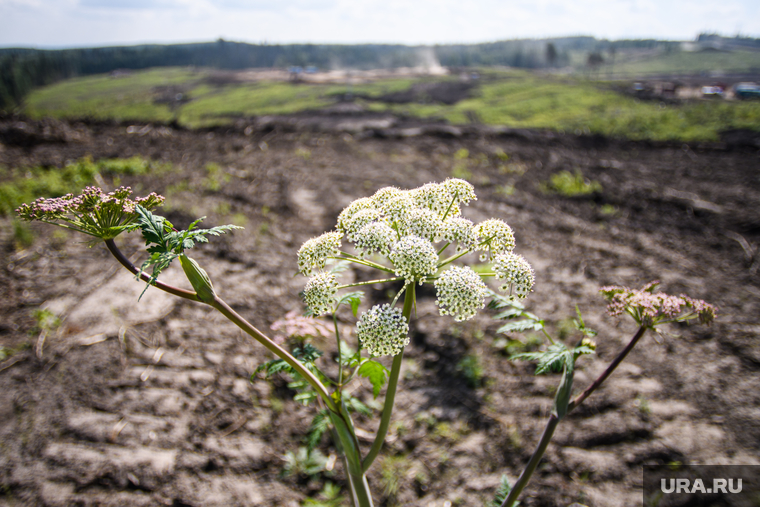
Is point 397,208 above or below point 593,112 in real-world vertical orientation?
below

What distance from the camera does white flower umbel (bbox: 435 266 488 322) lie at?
2.03m

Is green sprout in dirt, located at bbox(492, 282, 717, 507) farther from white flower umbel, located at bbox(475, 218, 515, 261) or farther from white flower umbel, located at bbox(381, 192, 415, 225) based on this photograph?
white flower umbel, located at bbox(381, 192, 415, 225)

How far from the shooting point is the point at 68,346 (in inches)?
185

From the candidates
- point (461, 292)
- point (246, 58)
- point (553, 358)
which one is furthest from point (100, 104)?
point (246, 58)

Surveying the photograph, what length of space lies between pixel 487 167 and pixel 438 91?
31216 mm

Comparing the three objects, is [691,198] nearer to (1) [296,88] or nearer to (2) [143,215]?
(2) [143,215]

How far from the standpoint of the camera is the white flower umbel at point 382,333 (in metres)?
1.95

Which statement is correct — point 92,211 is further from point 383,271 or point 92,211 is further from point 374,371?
point 374,371

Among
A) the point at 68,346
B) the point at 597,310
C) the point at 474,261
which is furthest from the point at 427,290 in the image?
the point at 68,346

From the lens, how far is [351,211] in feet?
8.34

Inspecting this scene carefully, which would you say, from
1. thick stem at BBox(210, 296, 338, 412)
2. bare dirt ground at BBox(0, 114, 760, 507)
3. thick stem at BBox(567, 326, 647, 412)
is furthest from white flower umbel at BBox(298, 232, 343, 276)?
bare dirt ground at BBox(0, 114, 760, 507)

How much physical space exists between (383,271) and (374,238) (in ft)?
0.76

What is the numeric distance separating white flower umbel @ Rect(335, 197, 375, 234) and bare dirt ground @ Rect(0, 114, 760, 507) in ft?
9.31

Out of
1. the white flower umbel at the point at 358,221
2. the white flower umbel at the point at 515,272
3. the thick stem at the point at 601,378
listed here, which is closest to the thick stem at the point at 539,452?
the thick stem at the point at 601,378
